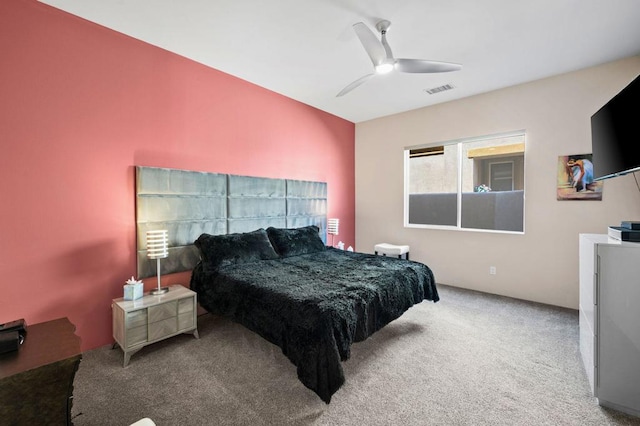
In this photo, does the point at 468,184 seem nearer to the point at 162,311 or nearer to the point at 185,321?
the point at 185,321

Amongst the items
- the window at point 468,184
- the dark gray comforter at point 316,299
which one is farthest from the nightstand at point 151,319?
the window at point 468,184

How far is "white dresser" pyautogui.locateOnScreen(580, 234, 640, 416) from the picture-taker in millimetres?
1851

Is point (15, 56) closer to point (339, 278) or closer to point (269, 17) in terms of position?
point (269, 17)

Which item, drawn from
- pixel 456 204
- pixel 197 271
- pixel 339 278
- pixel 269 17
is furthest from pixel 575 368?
pixel 269 17

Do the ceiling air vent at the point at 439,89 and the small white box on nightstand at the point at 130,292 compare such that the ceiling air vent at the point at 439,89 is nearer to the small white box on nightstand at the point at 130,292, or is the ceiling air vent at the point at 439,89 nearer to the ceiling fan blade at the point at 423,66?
the ceiling fan blade at the point at 423,66

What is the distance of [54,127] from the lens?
2414mm

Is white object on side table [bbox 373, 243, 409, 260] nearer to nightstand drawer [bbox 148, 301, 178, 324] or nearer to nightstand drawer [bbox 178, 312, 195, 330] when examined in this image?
nightstand drawer [bbox 178, 312, 195, 330]

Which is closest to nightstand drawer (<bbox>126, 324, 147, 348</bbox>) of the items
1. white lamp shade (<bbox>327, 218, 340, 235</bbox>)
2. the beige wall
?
white lamp shade (<bbox>327, 218, 340, 235</bbox>)

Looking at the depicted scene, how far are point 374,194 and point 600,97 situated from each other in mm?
3278

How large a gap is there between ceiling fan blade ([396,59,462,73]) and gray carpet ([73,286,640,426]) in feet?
8.73

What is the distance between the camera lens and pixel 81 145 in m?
2.55

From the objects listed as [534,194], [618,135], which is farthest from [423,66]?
[534,194]

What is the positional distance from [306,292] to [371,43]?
2.15m

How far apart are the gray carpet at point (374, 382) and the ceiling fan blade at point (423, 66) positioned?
2662mm
